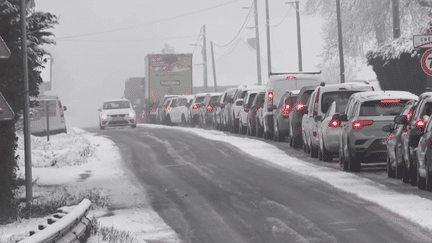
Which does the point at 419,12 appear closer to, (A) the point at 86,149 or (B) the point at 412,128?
(A) the point at 86,149

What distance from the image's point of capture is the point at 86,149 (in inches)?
914

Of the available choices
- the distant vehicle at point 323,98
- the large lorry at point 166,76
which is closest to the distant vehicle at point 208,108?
the large lorry at point 166,76

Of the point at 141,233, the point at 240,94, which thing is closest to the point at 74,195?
the point at 141,233

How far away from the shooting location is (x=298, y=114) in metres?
23.7

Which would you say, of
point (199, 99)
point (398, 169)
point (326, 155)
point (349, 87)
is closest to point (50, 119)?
point (199, 99)

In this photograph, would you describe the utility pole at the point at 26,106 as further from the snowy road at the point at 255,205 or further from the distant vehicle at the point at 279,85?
the distant vehicle at the point at 279,85

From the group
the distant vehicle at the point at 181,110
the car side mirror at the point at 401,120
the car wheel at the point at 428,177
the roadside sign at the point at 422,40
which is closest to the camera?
the car wheel at the point at 428,177

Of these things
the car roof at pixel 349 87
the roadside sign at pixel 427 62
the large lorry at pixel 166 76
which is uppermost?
the large lorry at pixel 166 76

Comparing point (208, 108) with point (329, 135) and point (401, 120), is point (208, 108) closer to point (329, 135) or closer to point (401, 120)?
point (329, 135)

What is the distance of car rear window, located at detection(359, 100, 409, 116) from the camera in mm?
17406

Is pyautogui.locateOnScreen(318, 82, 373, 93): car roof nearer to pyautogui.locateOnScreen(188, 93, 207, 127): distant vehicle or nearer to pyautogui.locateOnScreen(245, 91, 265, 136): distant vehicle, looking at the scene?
pyautogui.locateOnScreen(245, 91, 265, 136): distant vehicle

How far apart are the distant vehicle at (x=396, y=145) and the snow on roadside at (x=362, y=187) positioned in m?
0.57

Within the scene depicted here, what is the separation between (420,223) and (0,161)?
5977 mm

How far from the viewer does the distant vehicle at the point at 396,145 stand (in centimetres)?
1547
